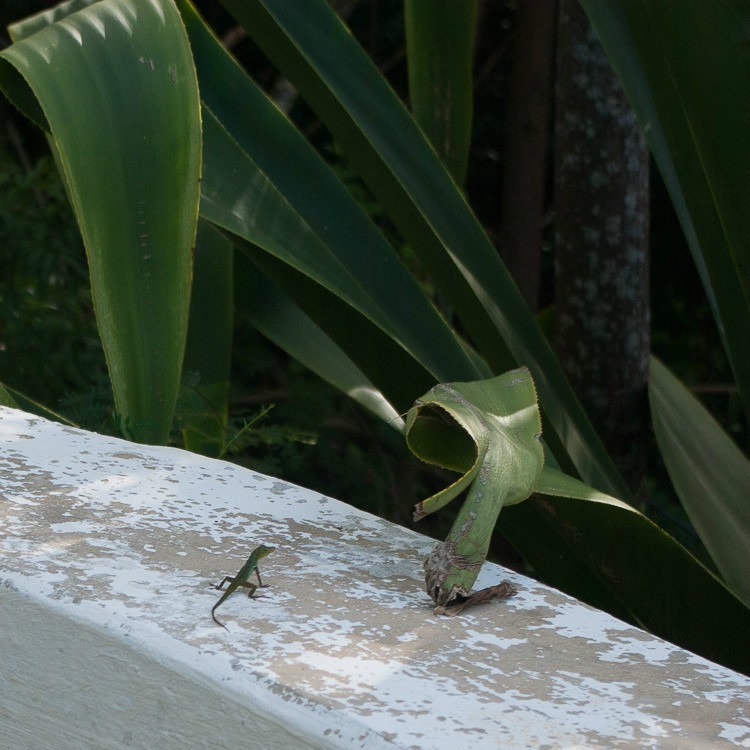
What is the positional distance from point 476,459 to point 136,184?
1.82 feet

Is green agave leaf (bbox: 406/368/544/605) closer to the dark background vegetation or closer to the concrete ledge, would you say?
the concrete ledge

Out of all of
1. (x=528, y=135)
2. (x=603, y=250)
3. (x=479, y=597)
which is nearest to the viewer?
(x=479, y=597)

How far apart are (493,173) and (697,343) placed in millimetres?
1027

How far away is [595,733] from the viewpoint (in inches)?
25.1

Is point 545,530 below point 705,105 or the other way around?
below

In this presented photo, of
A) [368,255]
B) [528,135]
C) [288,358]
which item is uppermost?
[528,135]

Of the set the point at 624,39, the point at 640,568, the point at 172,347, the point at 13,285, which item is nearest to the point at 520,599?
the point at 640,568

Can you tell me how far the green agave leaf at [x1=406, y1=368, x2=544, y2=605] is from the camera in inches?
32.6

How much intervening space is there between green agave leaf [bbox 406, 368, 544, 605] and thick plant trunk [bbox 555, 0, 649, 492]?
1.17 m

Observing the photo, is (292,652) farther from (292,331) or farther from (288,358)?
(288,358)

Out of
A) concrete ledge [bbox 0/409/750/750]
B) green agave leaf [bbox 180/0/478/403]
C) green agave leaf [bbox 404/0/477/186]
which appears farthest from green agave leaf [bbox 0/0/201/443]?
green agave leaf [bbox 404/0/477/186]

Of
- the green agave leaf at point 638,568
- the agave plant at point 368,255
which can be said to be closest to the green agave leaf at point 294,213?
the agave plant at point 368,255

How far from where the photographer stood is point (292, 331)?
5.80 feet

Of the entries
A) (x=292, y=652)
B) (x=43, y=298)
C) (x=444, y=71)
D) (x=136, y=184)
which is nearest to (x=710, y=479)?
(x=444, y=71)
